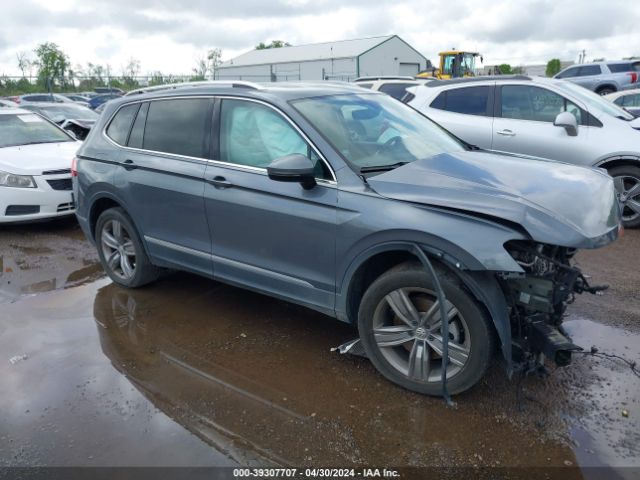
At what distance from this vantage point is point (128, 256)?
5176mm

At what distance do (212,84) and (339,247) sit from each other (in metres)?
1.97

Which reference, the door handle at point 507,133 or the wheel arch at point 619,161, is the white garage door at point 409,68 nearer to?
the door handle at point 507,133

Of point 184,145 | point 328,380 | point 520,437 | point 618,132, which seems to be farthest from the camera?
point 618,132

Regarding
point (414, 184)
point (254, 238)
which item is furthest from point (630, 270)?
point (254, 238)

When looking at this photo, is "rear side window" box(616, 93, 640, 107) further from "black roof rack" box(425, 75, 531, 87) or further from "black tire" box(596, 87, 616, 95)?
"black tire" box(596, 87, 616, 95)

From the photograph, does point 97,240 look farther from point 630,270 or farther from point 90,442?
point 630,270

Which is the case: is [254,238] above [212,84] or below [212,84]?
below

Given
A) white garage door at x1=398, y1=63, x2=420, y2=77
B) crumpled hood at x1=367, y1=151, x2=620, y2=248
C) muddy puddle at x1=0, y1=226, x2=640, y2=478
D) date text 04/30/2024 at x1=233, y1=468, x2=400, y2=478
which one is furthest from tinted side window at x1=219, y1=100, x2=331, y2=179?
white garage door at x1=398, y1=63, x2=420, y2=77

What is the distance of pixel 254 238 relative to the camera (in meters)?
3.90

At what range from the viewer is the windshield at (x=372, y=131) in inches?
146

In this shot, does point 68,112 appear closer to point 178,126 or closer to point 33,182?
point 33,182

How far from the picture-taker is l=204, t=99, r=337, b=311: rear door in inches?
140

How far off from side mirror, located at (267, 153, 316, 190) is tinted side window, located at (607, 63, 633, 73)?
23467 millimetres

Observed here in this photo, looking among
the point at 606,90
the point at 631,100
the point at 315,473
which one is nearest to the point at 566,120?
the point at 315,473
